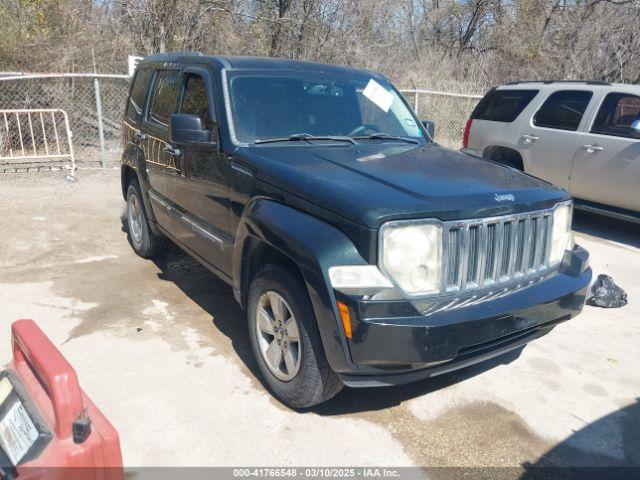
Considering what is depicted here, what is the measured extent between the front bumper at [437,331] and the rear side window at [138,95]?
384cm

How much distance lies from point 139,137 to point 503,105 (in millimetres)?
5505

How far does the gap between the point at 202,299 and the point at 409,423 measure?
237cm

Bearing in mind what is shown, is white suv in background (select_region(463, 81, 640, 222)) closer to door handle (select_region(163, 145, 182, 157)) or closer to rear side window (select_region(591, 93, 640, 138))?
rear side window (select_region(591, 93, 640, 138))

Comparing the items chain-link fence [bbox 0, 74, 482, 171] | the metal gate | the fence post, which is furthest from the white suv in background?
the metal gate

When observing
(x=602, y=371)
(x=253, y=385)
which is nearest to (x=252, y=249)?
(x=253, y=385)

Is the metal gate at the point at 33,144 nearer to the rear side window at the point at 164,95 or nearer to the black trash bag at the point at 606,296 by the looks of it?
the rear side window at the point at 164,95

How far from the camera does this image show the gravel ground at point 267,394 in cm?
303

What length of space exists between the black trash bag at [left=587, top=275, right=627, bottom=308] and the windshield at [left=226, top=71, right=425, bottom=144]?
2.18 m

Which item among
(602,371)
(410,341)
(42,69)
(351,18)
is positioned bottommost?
(602,371)

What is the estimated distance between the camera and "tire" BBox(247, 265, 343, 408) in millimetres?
2992

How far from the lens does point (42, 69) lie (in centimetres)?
1211

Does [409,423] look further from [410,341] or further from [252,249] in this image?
[252,249]

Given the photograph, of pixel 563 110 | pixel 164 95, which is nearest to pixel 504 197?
pixel 164 95

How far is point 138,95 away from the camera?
575 centimetres
